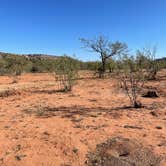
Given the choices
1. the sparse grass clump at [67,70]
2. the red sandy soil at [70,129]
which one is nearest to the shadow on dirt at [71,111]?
the red sandy soil at [70,129]

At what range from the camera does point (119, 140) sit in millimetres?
6770

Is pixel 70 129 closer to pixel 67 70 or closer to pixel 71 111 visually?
pixel 71 111

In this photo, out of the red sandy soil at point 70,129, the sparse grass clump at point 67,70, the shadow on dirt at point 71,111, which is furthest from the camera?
the sparse grass clump at point 67,70

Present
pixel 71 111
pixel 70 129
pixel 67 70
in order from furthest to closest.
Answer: pixel 67 70 < pixel 71 111 < pixel 70 129

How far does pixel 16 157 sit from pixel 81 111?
4571 millimetres

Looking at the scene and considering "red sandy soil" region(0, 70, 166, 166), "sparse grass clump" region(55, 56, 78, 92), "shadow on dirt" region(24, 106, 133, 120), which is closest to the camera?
"red sandy soil" region(0, 70, 166, 166)

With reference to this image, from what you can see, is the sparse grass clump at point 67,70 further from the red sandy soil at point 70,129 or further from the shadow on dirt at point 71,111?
the shadow on dirt at point 71,111

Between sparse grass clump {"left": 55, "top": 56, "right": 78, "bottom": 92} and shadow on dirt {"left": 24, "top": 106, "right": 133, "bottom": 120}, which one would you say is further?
sparse grass clump {"left": 55, "top": 56, "right": 78, "bottom": 92}

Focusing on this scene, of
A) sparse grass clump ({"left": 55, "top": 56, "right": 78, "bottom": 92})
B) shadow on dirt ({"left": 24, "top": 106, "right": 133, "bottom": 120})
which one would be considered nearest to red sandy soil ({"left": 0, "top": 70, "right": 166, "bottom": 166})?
shadow on dirt ({"left": 24, "top": 106, "right": 133, "bottom": 120})

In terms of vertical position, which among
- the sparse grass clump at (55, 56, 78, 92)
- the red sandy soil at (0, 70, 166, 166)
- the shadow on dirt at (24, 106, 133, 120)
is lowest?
the red sandy soil at (0, 70, 166, 166)

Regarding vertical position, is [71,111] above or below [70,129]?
above

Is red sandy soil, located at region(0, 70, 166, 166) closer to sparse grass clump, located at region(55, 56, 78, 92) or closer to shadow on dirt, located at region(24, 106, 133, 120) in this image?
shadow on dirt, located at region(24, 106, 133, 120)

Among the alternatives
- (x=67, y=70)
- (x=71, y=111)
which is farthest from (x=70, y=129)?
(x=67, y=70)

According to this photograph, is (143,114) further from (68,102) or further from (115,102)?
(68,102)
